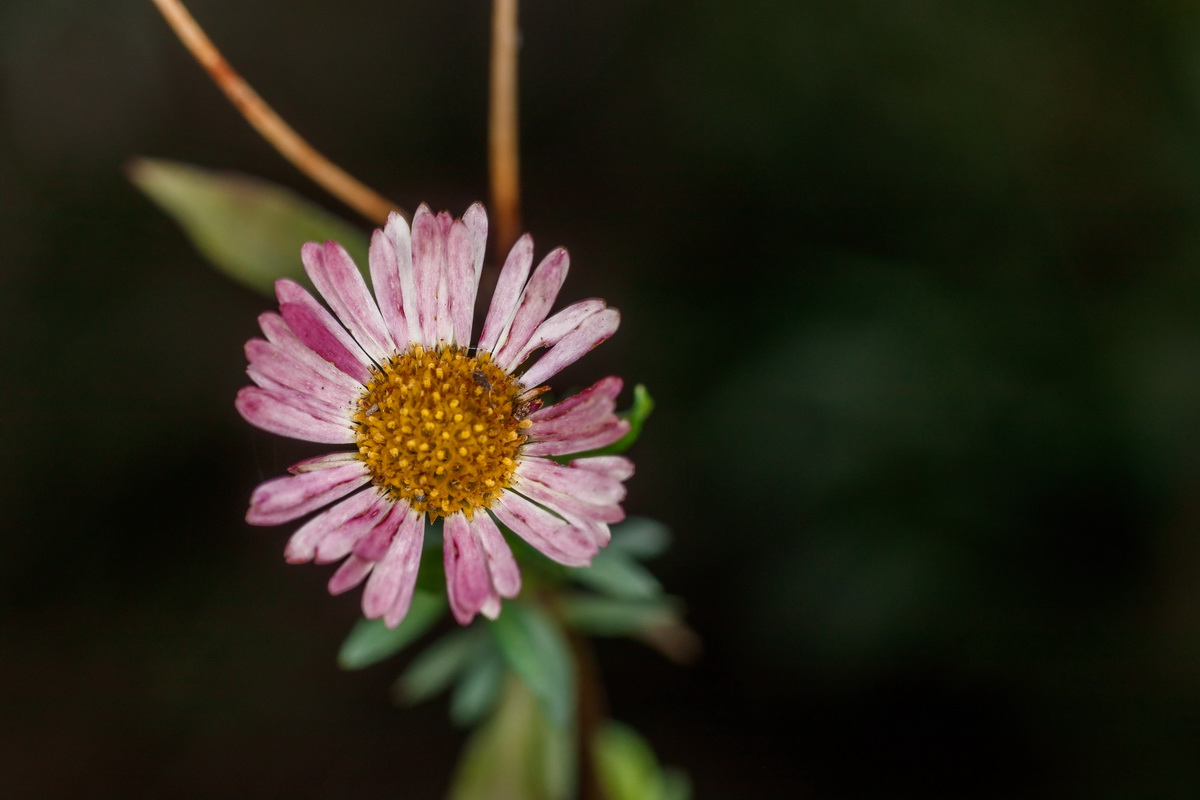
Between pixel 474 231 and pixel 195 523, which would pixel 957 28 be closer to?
pixel 474 231

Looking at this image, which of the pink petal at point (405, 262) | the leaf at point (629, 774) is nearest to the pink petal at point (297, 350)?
the pink petal at point (405, 262)

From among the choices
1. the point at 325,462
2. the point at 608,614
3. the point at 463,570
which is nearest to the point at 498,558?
the point at 463,570

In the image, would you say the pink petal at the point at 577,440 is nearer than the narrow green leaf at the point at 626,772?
Yes

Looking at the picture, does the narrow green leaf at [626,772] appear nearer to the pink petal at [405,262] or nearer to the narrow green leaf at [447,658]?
the narrow green leaf at [447,658]

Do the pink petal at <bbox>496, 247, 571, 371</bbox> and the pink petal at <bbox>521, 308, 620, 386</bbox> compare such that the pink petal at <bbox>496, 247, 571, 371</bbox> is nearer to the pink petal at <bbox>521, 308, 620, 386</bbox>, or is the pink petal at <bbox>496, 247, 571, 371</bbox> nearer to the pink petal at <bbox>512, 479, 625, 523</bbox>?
the pink petal at <bbox>521, 308, 620, 386</bbox>

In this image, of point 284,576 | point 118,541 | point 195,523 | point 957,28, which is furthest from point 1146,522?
point 118,541

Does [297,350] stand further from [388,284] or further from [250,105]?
[250,105]

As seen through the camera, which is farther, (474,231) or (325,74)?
(325,74)
